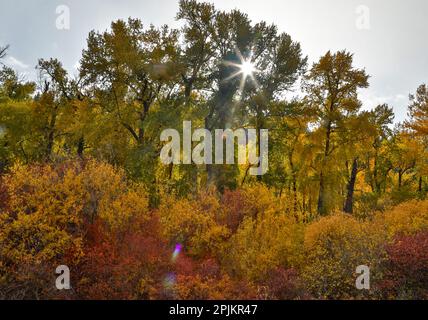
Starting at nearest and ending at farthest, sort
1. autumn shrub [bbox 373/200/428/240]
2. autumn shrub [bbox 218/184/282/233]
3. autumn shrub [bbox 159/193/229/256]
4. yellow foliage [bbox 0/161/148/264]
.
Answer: yellow foliage [bbox 0/161/148/264] < autumn shrub [bbox 373/200/428/240] < autumn shrub [bbox 159/193/229/256] < autumn shrub [bbox 218/184/282/233]

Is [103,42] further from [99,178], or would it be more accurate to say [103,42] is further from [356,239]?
[356,239]

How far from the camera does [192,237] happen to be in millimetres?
18219

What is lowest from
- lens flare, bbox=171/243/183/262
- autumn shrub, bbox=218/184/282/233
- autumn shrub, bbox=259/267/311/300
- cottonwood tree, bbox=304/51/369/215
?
autumn shrub, bbox=259/267/311/300

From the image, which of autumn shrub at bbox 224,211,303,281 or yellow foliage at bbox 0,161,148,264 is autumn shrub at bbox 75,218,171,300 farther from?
autumn shrub at bbox 224,211,303,281

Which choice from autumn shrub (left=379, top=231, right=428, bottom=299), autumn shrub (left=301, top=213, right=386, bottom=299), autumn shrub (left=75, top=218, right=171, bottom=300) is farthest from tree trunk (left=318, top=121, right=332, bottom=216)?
autumn shrub (left=75, top=218, right=171, bottom=300)

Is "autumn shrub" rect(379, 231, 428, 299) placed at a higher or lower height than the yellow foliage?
lower

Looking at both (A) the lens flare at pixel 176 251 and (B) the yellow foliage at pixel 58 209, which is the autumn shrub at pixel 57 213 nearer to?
(B) the yellow foliage at pixel 58 209

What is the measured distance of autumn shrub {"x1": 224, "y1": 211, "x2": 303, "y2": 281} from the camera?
16.5 m

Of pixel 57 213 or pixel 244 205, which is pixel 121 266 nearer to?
pixel 57 213

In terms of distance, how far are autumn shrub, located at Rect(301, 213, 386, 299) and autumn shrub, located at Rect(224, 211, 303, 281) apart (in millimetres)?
904

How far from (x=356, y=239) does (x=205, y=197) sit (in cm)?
803

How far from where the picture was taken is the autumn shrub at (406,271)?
45.0 feet

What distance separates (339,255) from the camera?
15297mm

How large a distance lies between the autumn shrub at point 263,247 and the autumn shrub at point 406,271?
387 cm
